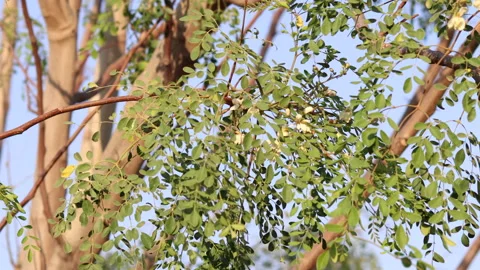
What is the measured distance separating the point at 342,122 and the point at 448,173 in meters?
0.38

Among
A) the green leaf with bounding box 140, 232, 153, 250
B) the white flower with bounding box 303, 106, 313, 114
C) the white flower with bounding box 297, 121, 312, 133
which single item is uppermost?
the white flower with bounding box 303, 106, 313, 114

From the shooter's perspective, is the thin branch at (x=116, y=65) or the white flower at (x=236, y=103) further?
the thin branch at (x=116, y=65)

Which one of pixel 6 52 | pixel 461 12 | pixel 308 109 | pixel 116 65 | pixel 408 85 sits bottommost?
pixel 6 52

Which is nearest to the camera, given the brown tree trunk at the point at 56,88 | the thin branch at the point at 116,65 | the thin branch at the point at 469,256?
the thin branch at the point at 469,256

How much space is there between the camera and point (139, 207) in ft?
6.34

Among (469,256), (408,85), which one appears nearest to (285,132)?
(408,85)

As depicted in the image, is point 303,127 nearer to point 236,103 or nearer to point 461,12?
point 236,103

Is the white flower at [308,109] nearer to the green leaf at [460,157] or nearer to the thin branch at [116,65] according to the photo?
the green leaf at [460,157]

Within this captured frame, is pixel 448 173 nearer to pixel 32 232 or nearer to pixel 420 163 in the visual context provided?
pixel 420 163

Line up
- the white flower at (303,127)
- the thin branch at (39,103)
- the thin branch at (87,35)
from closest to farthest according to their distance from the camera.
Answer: the white flower at (303,127)
the thin branch at (39,103)
the thin branch at (87,35)

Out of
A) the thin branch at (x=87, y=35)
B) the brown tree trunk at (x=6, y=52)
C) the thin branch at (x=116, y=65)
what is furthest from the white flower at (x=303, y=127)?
the brown tree trunk at (x=6, y=52)

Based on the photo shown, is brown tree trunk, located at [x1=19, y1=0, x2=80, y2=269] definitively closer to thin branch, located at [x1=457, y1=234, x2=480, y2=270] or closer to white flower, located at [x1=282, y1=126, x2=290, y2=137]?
thin branch, located at [x1=457, y1=234, x2=480, y2=270]

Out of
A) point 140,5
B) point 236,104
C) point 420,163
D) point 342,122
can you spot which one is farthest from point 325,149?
point 140,5

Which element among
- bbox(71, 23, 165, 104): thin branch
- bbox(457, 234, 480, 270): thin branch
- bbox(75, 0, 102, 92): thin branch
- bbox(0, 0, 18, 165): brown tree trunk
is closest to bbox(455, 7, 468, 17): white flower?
bbox(457, 234, 480, 270): thin branch
